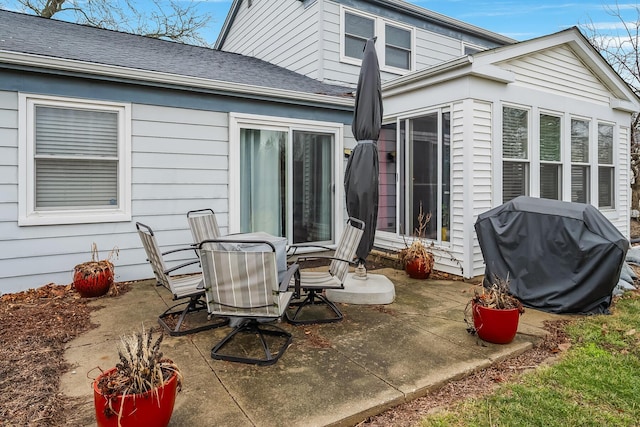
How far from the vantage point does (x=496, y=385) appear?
265cm

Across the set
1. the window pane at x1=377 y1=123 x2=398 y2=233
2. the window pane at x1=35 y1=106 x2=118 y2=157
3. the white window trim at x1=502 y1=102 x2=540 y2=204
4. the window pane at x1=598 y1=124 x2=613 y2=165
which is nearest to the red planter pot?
the white window trim at x1=502 y1=102 x2=540 y2=204

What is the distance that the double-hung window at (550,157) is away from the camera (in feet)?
20.6

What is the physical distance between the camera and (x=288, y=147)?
20.6 ft

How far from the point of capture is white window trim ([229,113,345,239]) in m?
5.74

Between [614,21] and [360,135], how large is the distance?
11.8 metres

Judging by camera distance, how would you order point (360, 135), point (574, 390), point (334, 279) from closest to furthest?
point (574, 390)
point (334, 279)
point (360, 135)

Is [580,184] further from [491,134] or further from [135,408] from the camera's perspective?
[135,408]

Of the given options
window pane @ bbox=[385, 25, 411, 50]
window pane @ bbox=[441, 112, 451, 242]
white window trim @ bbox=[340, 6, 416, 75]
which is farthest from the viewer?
window pane @ bbox=[385, 25, 411, 50]

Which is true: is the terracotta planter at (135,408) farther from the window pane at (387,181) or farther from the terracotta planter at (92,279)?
the window pane at (387,181)

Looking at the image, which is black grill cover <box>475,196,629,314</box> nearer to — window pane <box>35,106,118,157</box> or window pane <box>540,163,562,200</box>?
window pane <box>540,163,562,200</box>

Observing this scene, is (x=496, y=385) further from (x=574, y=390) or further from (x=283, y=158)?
(x=283, y=158)

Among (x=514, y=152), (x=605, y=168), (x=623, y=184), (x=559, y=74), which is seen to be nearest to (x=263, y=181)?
(x=514, y=152)

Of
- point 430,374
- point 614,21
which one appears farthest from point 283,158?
point 614,21

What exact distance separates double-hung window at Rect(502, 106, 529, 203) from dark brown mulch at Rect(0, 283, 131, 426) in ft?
18.3
